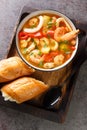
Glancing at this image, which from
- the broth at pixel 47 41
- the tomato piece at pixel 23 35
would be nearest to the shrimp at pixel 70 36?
Result: the broth at pixel 47 41

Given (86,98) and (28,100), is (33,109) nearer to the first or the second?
(28,100)

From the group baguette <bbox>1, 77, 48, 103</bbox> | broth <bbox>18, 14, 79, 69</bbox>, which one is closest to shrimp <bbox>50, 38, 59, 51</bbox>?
broth <bbox>18, 14, 79, 69</bbox>

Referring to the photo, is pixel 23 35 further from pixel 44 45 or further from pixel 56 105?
pixel 56 105

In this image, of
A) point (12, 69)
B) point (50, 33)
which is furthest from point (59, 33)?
point (12, 69)

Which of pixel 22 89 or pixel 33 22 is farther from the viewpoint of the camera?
pixel 33 22

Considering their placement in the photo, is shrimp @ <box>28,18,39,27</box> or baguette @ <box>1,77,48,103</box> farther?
shrimp @ <box>28,18,39,27</box>

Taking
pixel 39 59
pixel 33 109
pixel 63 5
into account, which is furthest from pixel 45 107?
pixel 63 5

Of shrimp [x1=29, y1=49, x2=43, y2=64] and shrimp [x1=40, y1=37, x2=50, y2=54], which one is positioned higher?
shrimp [x1=40, y1=37, x2=50, y2=54]

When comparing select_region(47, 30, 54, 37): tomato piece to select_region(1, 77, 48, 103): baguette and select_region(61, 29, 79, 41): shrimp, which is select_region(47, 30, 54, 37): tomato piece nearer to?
select_region(61, 29, 79, 41): shrimp
